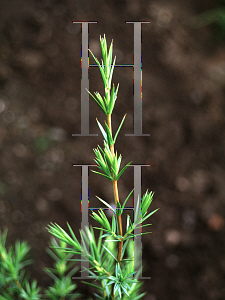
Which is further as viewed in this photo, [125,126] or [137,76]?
[125,126]

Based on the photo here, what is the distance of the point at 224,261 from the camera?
1.36 ft

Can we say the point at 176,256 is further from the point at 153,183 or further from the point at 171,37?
the point at 171,37

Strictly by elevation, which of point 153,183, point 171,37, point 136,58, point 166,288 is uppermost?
point 171,37

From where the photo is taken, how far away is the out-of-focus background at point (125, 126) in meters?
0.41

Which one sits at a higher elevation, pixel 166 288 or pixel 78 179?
pixel 78 179

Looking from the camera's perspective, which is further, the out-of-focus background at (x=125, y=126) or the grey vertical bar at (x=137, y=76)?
the out-of-focus background at (x=125, y=126)

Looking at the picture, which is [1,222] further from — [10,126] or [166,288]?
[166,288]

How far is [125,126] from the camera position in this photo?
43 centimetres

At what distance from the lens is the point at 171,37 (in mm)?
419

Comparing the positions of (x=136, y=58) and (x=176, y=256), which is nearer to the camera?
(x=136, y=58)

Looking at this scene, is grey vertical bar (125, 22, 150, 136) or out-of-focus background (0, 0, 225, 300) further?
out-of-focus background (0, 0, 225, 300)

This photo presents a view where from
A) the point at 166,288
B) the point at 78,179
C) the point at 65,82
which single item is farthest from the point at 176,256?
the point at 65,82

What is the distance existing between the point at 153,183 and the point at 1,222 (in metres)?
0.24

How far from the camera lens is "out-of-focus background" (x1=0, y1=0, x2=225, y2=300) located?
0.41 metres
